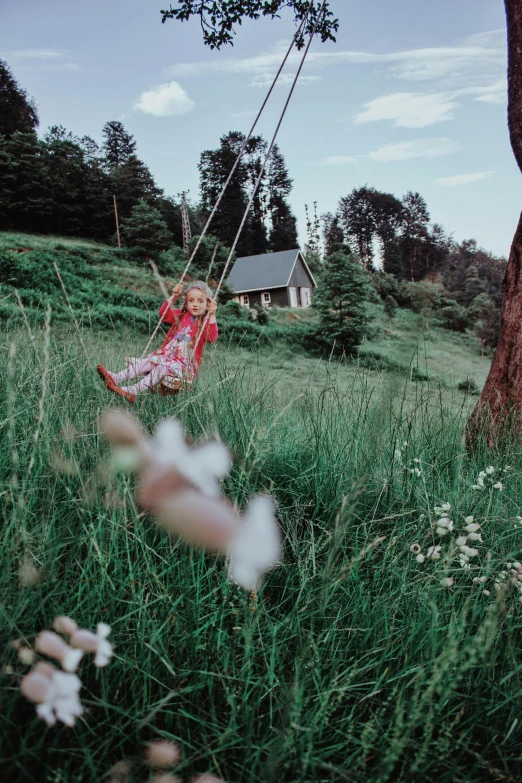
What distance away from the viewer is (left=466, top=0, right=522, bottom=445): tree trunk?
273 centimetres

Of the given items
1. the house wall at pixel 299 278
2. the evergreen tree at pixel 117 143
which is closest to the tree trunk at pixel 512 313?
the evergreen tree at pixel 117 143

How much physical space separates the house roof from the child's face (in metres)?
22.2

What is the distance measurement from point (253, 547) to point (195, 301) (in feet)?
10.5

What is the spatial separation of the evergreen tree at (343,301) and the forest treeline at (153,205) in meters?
0.06

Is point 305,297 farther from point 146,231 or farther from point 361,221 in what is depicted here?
point 146,231

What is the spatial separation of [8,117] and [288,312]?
15.5 metres

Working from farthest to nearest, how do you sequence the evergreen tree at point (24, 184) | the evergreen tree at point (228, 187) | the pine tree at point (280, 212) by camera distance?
the pine tree at point (280, 212) < the evergreen tree at point (228, 187) < the evergreen tree at point (24, 184)

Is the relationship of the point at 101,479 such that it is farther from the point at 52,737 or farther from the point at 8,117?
the point at 8,117

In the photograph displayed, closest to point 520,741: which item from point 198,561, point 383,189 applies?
point 198,561

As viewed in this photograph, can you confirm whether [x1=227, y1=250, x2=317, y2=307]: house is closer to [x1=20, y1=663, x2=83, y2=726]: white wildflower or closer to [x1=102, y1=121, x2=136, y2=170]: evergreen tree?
[x1=102, y1=121, x2=136, y2=170]: evergreen tree

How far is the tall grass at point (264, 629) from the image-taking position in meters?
0.74

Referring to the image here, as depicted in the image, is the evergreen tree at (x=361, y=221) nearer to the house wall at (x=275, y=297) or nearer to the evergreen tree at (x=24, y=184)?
the house wall at (x=275, y=297)

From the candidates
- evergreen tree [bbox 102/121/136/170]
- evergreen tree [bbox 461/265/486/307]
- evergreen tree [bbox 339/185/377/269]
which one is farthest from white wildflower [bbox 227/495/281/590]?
evergreen tree [bbox 102/121/136/170]

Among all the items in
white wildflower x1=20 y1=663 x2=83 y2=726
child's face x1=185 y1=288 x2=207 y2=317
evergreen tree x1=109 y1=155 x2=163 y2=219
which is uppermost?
evergreen tree x1=109 y1=155 x2=163 y2=219
